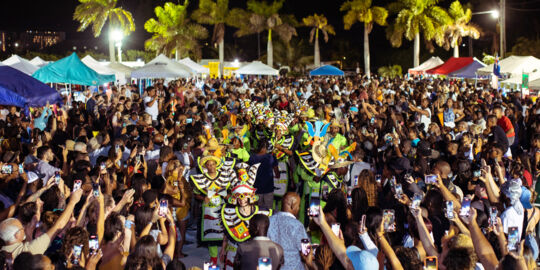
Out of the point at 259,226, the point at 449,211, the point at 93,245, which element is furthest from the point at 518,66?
the point at 93,245

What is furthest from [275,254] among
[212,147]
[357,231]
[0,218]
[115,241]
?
[212,147]

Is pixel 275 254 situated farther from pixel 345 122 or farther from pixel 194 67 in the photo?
pixel 194 67

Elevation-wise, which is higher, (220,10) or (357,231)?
(220,10)

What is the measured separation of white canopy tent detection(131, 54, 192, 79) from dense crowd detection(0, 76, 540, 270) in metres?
8.62

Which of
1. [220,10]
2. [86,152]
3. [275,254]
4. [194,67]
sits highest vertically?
[220,10]

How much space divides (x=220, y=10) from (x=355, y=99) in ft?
→ 130

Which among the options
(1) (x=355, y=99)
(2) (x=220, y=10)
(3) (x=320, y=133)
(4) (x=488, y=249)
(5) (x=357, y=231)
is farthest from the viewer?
(2) (x=220, y=10)

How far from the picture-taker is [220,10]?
54000 millimetres

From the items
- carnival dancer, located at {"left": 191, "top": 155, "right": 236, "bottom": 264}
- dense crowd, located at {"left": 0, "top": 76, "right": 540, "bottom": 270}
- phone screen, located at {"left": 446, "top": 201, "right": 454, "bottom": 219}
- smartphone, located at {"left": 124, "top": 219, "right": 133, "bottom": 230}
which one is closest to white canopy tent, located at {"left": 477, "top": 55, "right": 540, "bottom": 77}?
dense crowd, located at {"left": 0, "top": 76, "right": 540, "bottom": 270}

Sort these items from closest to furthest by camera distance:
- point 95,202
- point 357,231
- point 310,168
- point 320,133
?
point 357,231 → point 95,202 → point 310,168 → point 320,133

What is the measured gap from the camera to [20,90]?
8.37 meters

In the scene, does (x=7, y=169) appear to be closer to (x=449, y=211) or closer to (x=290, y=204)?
(x=290, y=204)

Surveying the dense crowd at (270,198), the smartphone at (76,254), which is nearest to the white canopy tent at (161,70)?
the dense crowd at (270,198)

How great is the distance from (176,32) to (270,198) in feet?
164
